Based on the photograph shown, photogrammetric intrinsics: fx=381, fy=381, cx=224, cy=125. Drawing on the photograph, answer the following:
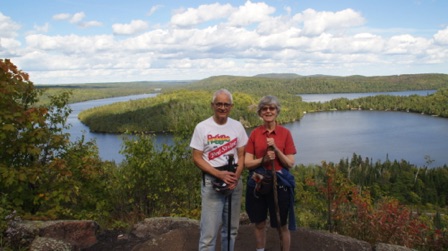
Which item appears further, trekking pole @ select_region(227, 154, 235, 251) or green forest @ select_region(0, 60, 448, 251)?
green forest @ select_region(0, 60, 448, 251)

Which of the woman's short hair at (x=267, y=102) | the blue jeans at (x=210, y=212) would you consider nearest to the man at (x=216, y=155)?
the blue jeans at (x=210, y=212)

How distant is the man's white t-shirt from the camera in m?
3.88

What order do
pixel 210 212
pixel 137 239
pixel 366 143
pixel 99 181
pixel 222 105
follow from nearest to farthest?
pixel 222 105 → pixel 210 212 → pixel 137 239 → pixel 99 181 → pixel 366 143

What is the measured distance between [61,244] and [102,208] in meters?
2.66

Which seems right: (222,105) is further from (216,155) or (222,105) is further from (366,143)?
(366,143)

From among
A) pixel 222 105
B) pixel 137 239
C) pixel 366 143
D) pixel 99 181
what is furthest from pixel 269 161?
pixel 366 143

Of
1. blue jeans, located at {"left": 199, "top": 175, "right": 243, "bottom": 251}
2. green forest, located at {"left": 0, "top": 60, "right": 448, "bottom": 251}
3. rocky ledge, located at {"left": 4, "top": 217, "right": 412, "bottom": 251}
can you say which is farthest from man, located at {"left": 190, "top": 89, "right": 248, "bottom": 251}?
rocky ledge, located at {"left": 4, "top": 217, "right": 412, "bottom": 251}

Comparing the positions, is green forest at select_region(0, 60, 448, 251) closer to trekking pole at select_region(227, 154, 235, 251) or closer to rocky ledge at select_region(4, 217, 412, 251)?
rocky ledge at select_region(4, 217, 412, 251)

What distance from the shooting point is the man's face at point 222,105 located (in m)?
3.85

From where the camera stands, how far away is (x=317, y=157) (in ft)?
188

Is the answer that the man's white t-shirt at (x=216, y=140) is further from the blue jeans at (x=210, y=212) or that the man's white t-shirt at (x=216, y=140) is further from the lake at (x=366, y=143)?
the lake at (x=366, y=143)

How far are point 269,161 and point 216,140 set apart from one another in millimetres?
620

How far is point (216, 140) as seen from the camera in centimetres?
388

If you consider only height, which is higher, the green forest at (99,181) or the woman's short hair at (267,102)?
the woman's short hair at (267,102)
